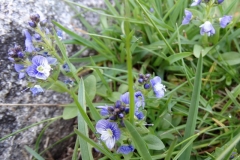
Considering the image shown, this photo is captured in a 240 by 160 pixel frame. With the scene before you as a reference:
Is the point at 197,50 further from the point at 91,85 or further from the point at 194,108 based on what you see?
the point at 91,85

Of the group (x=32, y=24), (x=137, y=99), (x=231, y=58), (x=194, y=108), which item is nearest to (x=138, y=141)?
(x=137, y=99)

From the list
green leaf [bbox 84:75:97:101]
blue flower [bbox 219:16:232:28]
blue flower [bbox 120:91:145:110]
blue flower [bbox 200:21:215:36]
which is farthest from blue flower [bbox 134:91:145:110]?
blue flower [bbox 219:16:232:28]

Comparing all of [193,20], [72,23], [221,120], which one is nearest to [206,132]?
[221,120]

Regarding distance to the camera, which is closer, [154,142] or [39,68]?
[154,142]

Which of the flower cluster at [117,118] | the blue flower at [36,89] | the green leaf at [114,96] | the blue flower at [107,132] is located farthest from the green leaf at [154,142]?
the blue flower at [36,89]

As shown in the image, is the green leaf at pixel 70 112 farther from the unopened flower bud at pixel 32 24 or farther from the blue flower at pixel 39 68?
the unopened flower bud at pixel 32 24

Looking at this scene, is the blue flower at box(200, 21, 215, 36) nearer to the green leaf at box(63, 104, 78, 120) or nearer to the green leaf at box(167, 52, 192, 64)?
the green leaf at box(167, 52, 192, 64)

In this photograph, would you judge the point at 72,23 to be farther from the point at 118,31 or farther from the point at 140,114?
the point at 140,114
